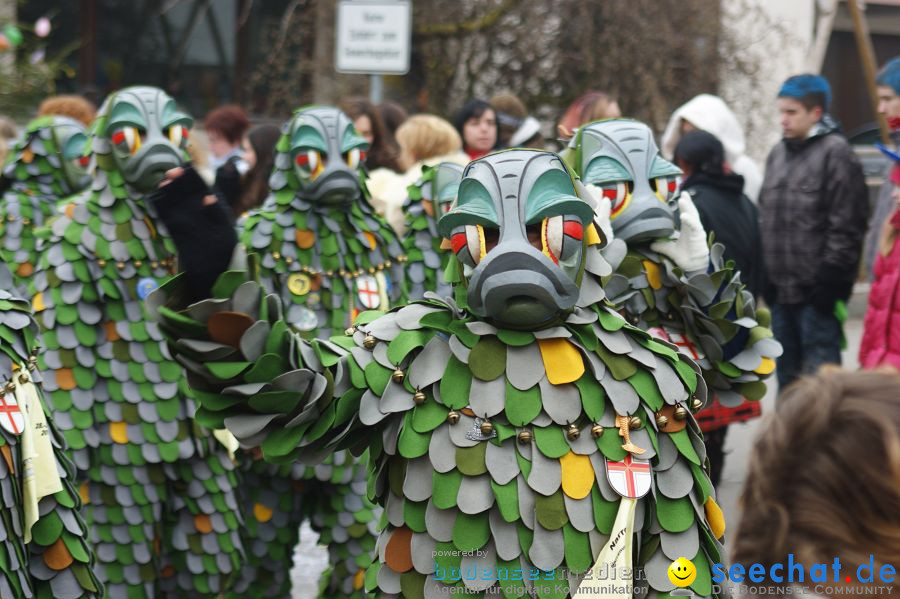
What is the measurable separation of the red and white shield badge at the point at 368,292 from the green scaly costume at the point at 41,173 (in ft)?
6.18

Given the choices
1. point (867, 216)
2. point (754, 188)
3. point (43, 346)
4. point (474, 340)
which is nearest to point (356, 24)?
point (754, 188)

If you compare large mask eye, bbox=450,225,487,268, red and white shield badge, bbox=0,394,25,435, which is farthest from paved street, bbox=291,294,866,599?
red and white shield badge, bbox=0,394,25,435

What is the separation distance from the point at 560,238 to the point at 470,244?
0.22 meters

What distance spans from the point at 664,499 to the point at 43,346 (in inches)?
117

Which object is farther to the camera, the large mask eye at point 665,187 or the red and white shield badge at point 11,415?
the large mask eye at point 665,187

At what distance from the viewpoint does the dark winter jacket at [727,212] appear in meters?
6.53

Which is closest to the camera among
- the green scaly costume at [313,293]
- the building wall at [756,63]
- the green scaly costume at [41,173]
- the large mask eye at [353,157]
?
the green scaly costume at [313,293]

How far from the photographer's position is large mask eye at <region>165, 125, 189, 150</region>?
5.59 metres

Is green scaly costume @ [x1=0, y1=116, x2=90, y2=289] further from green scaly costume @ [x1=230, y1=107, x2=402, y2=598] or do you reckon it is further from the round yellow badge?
the round yellow badge

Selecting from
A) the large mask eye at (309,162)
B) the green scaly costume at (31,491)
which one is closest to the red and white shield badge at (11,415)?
the green scaly costume at (31,491)

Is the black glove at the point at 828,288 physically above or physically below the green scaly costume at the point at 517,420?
below

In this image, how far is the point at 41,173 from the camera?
7.06m
